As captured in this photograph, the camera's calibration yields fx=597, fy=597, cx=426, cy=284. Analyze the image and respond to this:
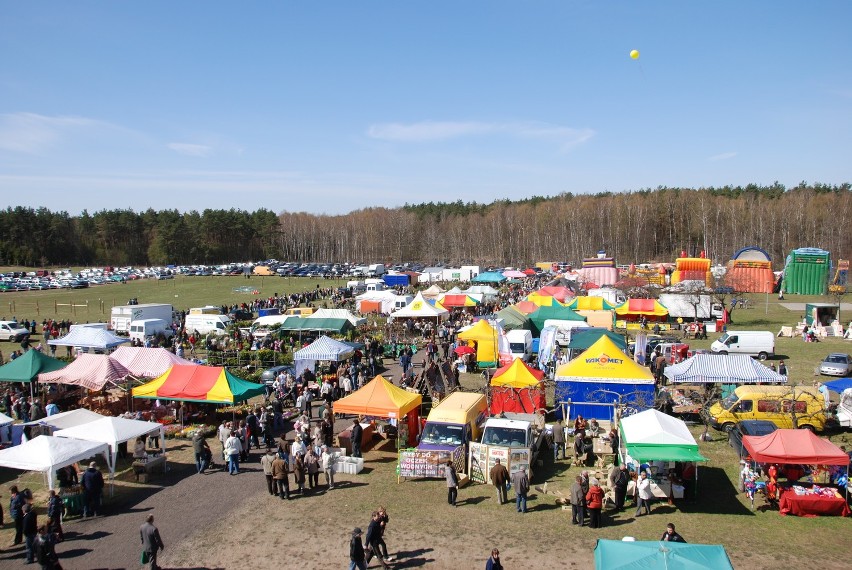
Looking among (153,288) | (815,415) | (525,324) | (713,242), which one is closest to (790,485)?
(815,415)

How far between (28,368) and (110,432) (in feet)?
25.5

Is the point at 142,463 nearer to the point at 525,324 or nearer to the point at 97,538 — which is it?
the point at 97,538

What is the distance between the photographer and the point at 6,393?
1812 centimetres

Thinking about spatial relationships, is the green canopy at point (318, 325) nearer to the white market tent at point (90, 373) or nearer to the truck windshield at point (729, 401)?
→ the white market tent at point (90, 373)

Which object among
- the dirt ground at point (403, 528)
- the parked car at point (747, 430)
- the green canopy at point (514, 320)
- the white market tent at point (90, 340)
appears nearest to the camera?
the dirt ground at point (403, 528)

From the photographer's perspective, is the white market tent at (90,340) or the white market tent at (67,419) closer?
the white market tent at (67,419)

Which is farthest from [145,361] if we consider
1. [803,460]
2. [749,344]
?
[749,344]

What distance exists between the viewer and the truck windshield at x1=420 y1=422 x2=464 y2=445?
12766mm

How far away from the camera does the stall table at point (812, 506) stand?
34.0ft

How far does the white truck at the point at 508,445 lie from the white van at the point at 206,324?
2211cm

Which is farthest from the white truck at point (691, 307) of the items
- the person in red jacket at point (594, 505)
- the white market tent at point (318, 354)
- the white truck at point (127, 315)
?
the white truck at point (127, 315)

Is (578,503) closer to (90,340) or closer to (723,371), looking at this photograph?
(723,371)

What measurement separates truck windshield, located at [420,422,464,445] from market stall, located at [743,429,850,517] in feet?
18.4

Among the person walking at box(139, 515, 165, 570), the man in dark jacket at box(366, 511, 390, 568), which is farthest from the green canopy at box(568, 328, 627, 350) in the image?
the person walking at box(139, 515, 165, 570)
